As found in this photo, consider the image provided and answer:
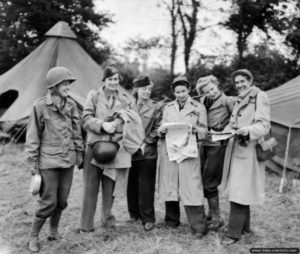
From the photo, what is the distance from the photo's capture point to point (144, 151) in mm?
4504

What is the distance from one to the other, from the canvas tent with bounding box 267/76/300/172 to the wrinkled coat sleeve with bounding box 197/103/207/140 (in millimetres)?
3140

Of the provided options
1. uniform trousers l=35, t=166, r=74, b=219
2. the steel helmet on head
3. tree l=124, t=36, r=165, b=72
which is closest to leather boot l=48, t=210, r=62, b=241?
uniform trousers l=35, t=166, r=74, b=219

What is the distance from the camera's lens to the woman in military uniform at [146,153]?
4.50 m

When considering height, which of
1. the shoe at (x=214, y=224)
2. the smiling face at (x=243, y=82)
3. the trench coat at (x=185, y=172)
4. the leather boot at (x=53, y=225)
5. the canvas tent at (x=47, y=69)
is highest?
the canvas tent at (x=47, y=69)

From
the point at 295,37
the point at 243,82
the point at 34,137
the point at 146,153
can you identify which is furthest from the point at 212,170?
the point at 295,37

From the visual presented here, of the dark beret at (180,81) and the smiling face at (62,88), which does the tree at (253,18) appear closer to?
the dark beret at (180,81)

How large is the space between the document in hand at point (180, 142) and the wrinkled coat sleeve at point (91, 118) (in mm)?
715

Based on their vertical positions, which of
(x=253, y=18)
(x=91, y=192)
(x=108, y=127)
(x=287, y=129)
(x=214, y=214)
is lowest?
(x=214, y=214)

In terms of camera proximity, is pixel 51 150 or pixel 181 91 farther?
pixel 181 91

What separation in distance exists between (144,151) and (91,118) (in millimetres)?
727

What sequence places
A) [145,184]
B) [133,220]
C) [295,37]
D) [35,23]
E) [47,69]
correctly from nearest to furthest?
[145,184] < [133,220] < [47,69] < [295,37] < [35,23]

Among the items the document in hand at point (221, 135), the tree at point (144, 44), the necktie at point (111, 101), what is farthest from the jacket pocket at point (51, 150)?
the tree at point (144, 44)

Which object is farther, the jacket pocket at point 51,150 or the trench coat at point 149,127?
the trench coat at point 149,127

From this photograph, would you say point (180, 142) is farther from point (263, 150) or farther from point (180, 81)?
point (263, 150)
